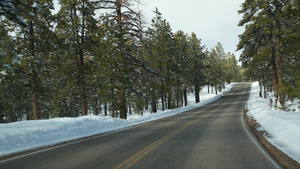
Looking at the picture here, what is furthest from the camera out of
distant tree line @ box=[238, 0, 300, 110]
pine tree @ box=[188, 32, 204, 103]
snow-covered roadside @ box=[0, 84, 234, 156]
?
pine tree @ box=[188, 32, 204, 103]

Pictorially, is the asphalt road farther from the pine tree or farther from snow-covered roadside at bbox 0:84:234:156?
the pine tree

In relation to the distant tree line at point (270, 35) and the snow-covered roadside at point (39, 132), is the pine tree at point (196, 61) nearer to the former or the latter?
the distant tree line at point (270, 35)

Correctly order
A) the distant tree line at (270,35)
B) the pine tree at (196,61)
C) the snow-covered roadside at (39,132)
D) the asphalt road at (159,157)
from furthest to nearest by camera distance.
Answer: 1. the pine tree at (196,61)
2. the distant tree line at (270,35)
3. the snow-covered roadside at (39,132)
4. the asphalt road at (159,157)

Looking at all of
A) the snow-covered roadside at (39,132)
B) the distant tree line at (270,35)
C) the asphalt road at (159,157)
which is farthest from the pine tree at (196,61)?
the asphalt road at (159,157)

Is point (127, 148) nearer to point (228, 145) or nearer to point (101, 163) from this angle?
point (101, 163)

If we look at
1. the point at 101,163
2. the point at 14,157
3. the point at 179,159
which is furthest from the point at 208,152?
the point at 14,157

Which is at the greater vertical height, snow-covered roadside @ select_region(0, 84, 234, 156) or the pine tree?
the pine tree

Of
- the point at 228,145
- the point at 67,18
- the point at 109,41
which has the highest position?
the point at 67,18

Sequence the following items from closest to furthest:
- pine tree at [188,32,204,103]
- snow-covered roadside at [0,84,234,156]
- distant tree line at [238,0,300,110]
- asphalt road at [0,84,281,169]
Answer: asphalt road at [0,84,281,169], snow-covered roadside at [0,84,234,156], distant tree line at [238,0,300,110], pine tree at [188,32,204,103]

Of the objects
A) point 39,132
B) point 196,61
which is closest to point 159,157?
point 39,132

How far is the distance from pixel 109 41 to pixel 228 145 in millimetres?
12984

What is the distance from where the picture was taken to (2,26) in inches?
492

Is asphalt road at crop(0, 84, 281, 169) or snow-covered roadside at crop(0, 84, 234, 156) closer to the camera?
asphalt road at crop(0, 84, 281, 169)

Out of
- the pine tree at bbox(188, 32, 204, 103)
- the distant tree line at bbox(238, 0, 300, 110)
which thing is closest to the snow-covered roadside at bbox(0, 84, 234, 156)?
the distant tree line at bbox(238, 0, 300, 110)
